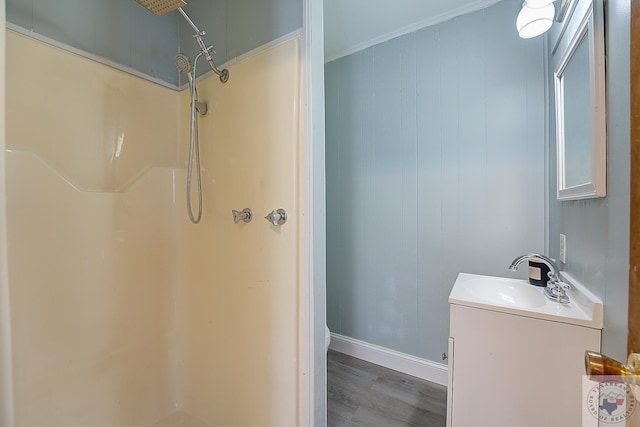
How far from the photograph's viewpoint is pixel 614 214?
2.32 feet

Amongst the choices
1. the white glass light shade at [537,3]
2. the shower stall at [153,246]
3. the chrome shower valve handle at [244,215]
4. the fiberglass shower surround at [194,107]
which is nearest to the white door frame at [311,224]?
the shower stall at [153,246]

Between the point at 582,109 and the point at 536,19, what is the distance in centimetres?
58

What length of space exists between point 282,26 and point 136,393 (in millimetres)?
1973

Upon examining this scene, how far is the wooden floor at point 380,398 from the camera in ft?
4.81

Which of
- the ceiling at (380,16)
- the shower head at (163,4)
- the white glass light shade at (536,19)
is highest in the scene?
the ceiling at (380,16)

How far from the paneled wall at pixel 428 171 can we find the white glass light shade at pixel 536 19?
1.00 ft

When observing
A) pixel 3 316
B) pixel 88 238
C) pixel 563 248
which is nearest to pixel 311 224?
pixel 3 316

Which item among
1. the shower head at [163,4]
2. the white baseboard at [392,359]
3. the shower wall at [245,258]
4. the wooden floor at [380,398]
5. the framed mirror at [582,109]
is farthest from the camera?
the white baseboard at [392,359]

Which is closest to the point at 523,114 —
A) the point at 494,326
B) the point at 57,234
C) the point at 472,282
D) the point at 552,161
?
the point at 552,161

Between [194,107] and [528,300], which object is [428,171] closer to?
[528,300]

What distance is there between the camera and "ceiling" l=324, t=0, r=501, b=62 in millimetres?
1637

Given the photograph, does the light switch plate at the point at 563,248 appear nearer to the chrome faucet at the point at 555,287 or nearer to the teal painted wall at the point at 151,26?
the chrome faucet at the point at 555,287

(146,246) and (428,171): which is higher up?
(428,171)

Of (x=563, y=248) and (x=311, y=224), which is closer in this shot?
(x=311, y=224)
